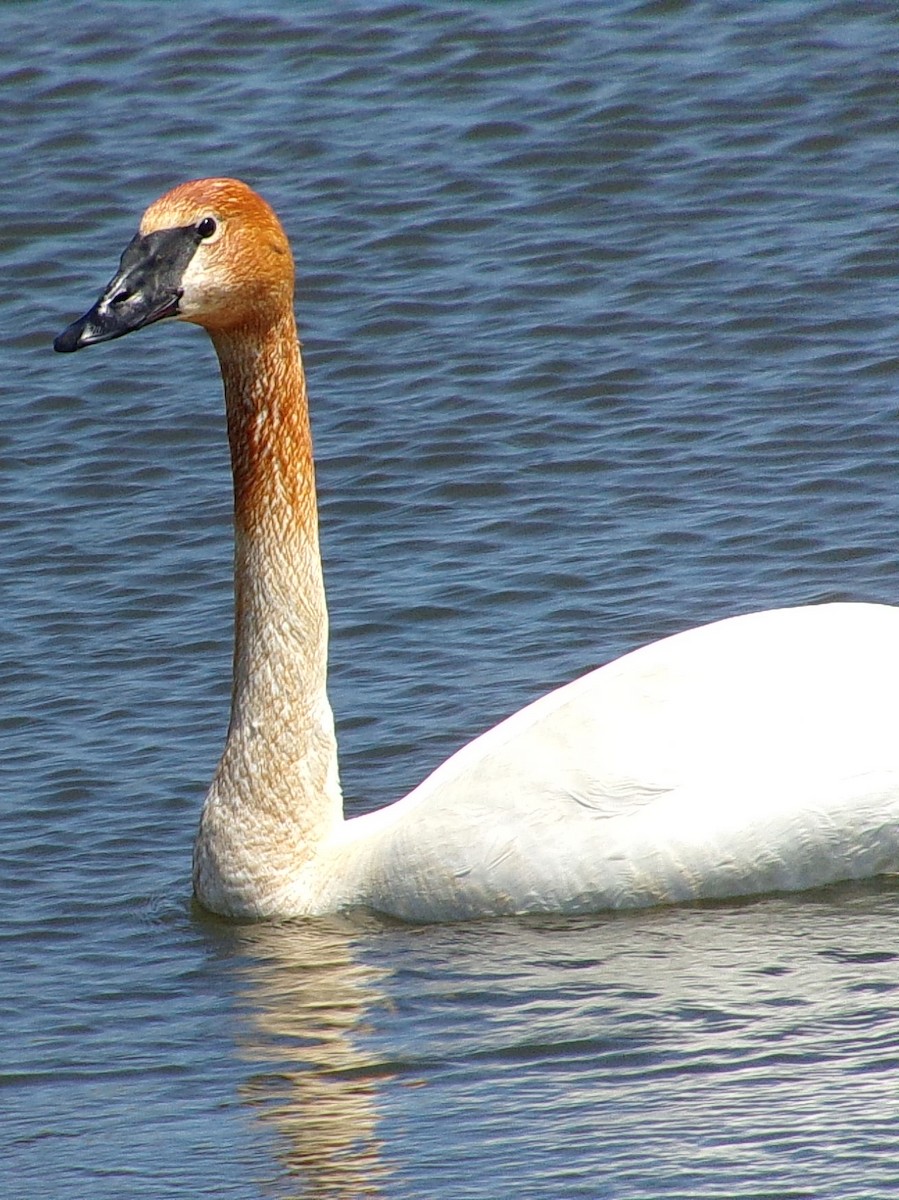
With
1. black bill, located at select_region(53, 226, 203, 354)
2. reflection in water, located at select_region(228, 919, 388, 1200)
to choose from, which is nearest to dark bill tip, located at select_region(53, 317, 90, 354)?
black bill, located at select_region(53, 226, 203, 354)

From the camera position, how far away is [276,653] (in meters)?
7.87

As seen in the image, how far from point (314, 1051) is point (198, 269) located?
2190 mm

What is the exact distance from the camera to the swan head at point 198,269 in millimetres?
7363

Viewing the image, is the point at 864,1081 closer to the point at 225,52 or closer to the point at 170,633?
the point at 170,633

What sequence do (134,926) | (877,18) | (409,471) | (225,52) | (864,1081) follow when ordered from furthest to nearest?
(225,52) → (877,18) → (409,471) → (134,926) → (864,1081)

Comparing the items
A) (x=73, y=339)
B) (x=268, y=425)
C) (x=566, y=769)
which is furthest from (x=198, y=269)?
(x=566, y=769)

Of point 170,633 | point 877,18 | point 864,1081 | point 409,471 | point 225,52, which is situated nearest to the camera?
point 864,1081

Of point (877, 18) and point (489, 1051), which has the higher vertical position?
point (877, 18)

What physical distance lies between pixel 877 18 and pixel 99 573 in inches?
259

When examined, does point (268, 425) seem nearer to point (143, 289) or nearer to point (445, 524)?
point (143, 289)

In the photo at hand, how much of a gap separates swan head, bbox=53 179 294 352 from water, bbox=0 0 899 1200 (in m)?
1.62

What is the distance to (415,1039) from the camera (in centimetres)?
653

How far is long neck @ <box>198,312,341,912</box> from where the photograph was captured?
7.71m

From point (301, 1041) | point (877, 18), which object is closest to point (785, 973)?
point (301, 1041)
